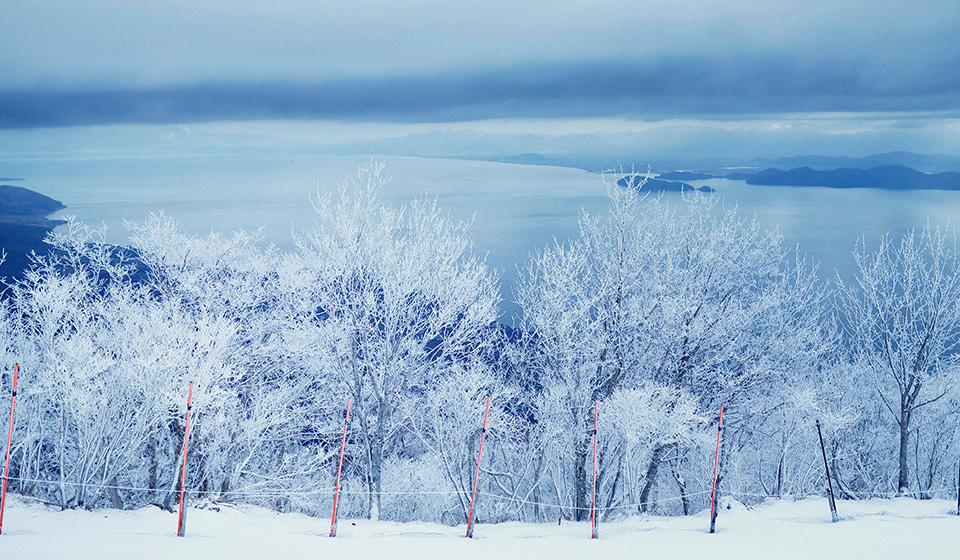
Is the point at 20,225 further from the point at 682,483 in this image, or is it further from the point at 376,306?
the point at 682,483

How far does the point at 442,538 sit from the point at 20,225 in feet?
202

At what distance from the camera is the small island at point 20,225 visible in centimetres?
4444

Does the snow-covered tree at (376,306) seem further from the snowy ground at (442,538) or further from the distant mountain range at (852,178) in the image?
the distant mountain range at (852,178)

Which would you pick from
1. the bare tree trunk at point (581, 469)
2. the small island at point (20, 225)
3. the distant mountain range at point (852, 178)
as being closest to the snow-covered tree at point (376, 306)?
the bare tree trunk at point (581, 469)

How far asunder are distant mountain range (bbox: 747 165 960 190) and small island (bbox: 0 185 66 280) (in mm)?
170207

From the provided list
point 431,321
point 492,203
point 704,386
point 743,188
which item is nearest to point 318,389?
point 431,321

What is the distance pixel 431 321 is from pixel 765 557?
34.6 ft

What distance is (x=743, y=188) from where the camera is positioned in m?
168

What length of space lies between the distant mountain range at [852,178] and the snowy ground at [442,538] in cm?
18412

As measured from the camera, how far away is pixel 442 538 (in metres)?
9.31

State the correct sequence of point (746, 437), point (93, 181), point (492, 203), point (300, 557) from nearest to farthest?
point (300, 557), point (746, 437), point (492, 203), point (93, 181)

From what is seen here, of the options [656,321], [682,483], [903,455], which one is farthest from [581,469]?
[903,455]

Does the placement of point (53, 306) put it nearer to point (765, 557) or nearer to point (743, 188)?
point (765, 557)

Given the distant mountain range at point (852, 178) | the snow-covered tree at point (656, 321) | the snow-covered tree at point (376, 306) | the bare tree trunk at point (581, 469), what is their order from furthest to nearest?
the distant mountain range at point (852, 178), the snow-covered tree at point (376, 306), the snow-covered tree at point (656, 321), the bare tree trunk at point (581, 469)
